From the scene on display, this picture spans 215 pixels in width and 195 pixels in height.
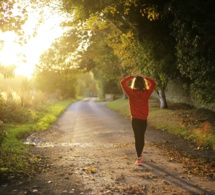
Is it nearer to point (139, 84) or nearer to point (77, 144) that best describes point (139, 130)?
point (139, 84)

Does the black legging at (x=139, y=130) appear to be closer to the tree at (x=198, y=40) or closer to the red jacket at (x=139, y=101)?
the red jacket at (x=139, y=101)

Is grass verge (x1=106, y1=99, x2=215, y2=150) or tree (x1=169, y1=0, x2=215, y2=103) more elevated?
tree (x1=169, y1=0, x2=215, y2=103)

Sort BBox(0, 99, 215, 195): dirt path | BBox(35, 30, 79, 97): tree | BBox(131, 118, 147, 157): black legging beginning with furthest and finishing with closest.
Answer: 1. BBox(35, 30, 79, 97): tree
2. BBox(131, 118, 147, 157): black legging
3. BBox(0, 99, 215, 195): dirt path

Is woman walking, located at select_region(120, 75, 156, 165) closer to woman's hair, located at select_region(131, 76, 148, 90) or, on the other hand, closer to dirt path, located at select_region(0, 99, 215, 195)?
woman's hair, located at select_region(131, 76, 148, 90)

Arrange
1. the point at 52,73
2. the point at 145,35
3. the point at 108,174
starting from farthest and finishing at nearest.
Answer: the point at 52,73
the point at 145,35
the point at 108,174

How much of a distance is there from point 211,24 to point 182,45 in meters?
2.53

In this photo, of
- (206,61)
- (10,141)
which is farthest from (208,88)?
(10,141)

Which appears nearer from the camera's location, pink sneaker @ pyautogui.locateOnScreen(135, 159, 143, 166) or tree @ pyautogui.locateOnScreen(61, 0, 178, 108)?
pink sneaker @ pyautogui.locateOnScreen(135, 159, 143, 166)

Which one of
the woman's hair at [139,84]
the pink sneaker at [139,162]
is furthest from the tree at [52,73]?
the pink sneaker at [139,162]

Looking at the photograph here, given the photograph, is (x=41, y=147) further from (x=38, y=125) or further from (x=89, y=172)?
(x=38, y=125)

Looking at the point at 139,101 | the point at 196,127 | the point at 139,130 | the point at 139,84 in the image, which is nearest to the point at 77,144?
the point at 139,130

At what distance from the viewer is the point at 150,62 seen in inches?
661

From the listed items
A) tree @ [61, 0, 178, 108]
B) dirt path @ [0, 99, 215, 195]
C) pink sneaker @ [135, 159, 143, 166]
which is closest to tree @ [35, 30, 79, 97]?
tree @ [61, 0, 178, 108]

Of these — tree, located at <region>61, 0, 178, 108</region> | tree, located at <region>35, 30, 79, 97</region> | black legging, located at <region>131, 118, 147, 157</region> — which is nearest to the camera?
black legging, located at <region>131, 118, 147, 157</region>
